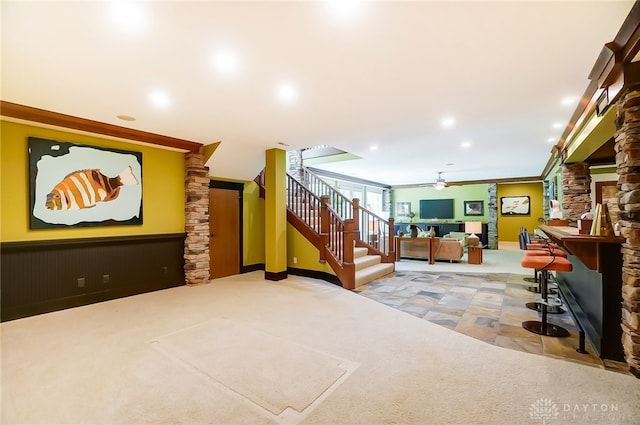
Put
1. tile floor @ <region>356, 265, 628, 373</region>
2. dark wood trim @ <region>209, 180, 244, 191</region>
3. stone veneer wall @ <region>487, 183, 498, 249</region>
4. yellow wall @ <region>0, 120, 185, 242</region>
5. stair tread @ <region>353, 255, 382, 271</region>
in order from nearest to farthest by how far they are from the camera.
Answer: tile floor @ <region>356, 265, 628, 373</region> < yellow wall @ <region>0, 120, 185, 242</region> < stair tread @ <region>353, 255, 382, 271</region> < dark wood trim @ <region>209, 180, 244, 191</region> < stone veneer wall @ <region>487, 183, 498, 249</region>

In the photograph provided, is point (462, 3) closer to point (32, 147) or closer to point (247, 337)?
point (247, 337)

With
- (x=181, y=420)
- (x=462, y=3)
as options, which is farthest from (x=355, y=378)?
(x=462, y=3)

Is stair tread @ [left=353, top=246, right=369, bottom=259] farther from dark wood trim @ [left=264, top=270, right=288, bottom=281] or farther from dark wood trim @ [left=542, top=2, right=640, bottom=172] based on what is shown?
dark wood trim @ [left=542, top=2, right=640, bottom=172]

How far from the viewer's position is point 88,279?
4.48m

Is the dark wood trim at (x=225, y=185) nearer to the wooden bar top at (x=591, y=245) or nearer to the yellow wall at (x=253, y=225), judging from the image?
the yellow wall at (x=253, y=225)

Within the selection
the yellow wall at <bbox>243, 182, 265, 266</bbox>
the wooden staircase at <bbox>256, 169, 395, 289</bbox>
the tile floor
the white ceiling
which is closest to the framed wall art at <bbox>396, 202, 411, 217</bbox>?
the wooden staircase at <bbox>256, 169, 395, 289</bbox>

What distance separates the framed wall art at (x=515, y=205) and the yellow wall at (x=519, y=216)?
126 mm

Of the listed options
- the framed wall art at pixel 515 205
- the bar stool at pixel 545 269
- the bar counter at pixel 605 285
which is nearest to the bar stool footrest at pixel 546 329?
the bar stool at pixel 545 269

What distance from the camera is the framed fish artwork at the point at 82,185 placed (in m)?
4.02

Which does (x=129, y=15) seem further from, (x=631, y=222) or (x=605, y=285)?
(x=605, y=285)

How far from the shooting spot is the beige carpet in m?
1.98

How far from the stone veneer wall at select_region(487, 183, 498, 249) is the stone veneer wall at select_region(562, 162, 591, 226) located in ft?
19.3

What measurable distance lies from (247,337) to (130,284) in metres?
2.95

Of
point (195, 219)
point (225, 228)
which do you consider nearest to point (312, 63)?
point (195, 219)
